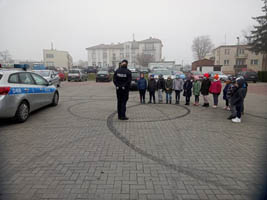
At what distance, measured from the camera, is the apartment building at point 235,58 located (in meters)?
52.5

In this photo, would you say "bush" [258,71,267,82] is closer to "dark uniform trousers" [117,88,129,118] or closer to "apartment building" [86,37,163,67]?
"dark uniform trousers" [117,88,129,118]

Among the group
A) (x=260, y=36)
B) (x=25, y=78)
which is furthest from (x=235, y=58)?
(x=25, y=78)

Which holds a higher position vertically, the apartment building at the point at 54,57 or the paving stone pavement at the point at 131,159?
the apartment building at the point at 54,57

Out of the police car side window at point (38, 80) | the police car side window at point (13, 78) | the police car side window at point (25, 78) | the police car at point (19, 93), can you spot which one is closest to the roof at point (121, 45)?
the police car side window at point (38, 80)

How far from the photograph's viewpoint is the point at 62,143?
4289mm

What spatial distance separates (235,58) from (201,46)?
3309 centimetres

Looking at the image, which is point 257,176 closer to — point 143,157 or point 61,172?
point 143,157

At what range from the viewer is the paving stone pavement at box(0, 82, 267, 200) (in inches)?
103

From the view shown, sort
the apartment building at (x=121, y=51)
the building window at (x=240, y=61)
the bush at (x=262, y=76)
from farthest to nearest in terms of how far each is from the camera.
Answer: the apartment building at (x=121, y=51) → the building window at (x=240, y=61) → the bush at (x=262, y=76)

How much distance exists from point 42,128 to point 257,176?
5.38m

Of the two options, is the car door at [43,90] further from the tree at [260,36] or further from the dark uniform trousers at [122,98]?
the tree at [260,36]

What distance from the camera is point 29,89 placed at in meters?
6.18

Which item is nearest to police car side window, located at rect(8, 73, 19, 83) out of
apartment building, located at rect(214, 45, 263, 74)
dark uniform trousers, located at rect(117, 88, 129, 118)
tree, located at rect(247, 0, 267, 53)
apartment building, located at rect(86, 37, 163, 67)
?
dark uniform trousers, located at rect(117, 88, 129, 118)

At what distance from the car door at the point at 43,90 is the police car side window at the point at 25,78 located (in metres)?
0.29
